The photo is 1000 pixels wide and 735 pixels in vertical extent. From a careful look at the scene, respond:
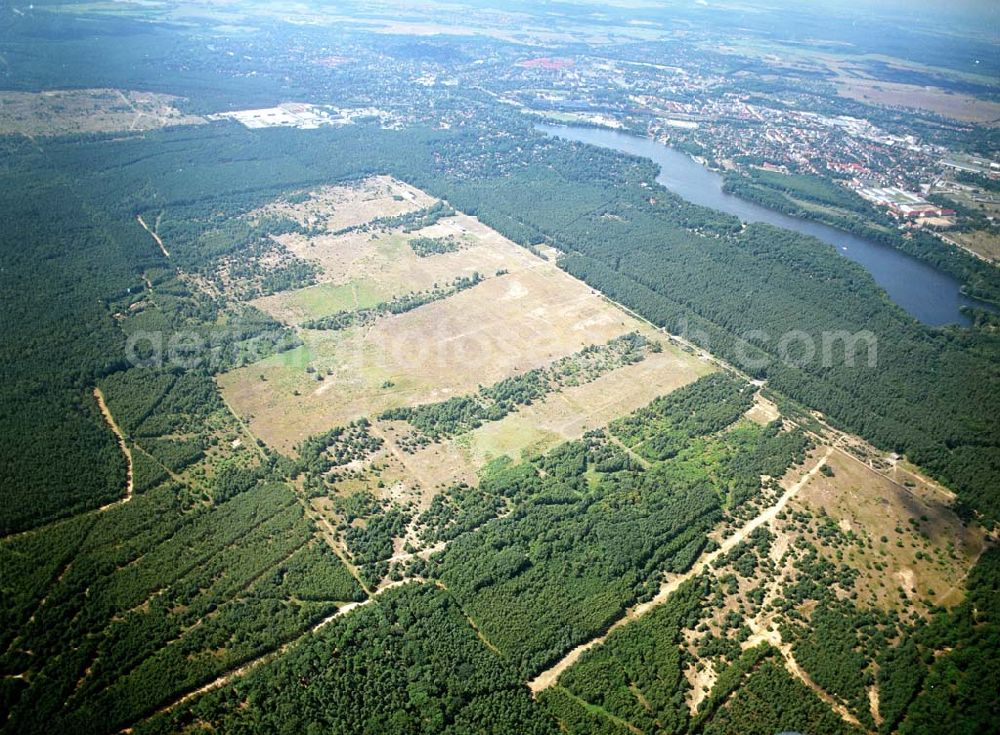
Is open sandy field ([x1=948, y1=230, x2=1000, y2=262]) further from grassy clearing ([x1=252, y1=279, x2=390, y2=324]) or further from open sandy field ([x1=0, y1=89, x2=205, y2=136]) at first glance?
open sandy field ([x1=0, y1=89, x2=205, y2=136])

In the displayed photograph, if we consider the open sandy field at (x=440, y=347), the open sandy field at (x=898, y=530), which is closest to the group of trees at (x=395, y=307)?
the open sandy field at (x=440, y=347)

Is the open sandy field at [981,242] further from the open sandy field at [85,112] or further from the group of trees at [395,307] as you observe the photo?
the open sandy field at [85,112]

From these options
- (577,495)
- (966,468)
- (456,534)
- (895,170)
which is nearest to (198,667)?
(456,534)

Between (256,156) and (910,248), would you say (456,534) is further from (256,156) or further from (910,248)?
(256,156)

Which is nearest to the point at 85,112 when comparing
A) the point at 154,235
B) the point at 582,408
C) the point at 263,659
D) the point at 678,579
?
the point at 154,235

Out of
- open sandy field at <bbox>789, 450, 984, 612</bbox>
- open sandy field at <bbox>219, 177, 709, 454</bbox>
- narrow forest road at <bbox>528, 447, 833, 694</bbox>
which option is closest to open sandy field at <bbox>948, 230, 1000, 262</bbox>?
open sandy field at <bbox>219, 177, 709, 454</bbox>

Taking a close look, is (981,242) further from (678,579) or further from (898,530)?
(678,579)
